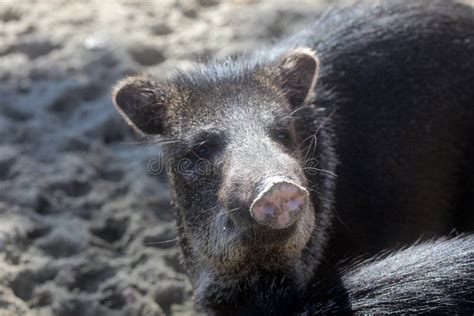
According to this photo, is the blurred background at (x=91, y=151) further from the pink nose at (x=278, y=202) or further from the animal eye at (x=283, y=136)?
the pink nose at (x=278, y=202)

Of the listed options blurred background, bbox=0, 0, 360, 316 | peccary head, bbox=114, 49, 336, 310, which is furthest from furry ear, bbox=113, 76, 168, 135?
blurred background, bbox=0, 0, 360, 316

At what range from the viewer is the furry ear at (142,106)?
402 cm

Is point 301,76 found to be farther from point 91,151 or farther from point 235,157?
point 91,151

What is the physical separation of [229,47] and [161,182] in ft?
3.96

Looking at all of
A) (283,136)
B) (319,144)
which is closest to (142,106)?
(283,136)

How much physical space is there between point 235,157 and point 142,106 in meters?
0.74

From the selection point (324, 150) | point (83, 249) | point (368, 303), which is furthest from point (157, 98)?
point (368, 303)

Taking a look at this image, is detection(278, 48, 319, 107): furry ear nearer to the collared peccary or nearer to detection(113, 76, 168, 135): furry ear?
the collared peccary

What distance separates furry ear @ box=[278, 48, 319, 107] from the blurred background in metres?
1.04

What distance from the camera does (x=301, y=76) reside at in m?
4.12

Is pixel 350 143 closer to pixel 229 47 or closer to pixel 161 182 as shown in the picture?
pixel 161 182

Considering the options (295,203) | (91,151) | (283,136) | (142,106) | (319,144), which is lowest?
(91,151)

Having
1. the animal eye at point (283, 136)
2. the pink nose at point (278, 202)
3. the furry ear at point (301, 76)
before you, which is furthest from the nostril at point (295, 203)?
the furry ear at point (301, 76)

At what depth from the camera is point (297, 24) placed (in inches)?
244
